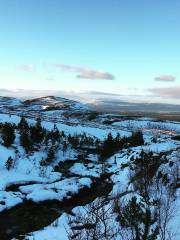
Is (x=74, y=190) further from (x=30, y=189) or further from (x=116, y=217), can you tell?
(x=116, y=217)

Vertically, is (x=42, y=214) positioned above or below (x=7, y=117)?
below

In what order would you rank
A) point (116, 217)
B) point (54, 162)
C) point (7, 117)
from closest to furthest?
point (116, 217) < point (54, 162) < point (7, 117)

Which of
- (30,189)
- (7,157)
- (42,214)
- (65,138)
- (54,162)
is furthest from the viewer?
(65,138)

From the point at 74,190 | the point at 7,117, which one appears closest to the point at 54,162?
the point at 74,190

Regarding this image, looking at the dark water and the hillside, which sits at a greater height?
the hillside

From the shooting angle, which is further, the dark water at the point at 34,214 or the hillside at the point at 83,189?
the dark water at the point at 34,214

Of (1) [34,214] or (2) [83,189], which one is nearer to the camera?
(1) [34,214]

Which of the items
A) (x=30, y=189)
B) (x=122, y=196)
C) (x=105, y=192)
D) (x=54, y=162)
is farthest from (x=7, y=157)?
(x=122, y=196)

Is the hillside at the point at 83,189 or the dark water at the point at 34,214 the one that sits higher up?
the hillside at the point at 83,189

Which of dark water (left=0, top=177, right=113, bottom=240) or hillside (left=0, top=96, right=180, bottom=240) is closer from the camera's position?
hillside (left=0, top=96, right=180, bottom=240)

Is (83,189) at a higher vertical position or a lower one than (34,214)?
higher

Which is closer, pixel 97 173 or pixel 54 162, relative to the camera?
pixel 97 173
